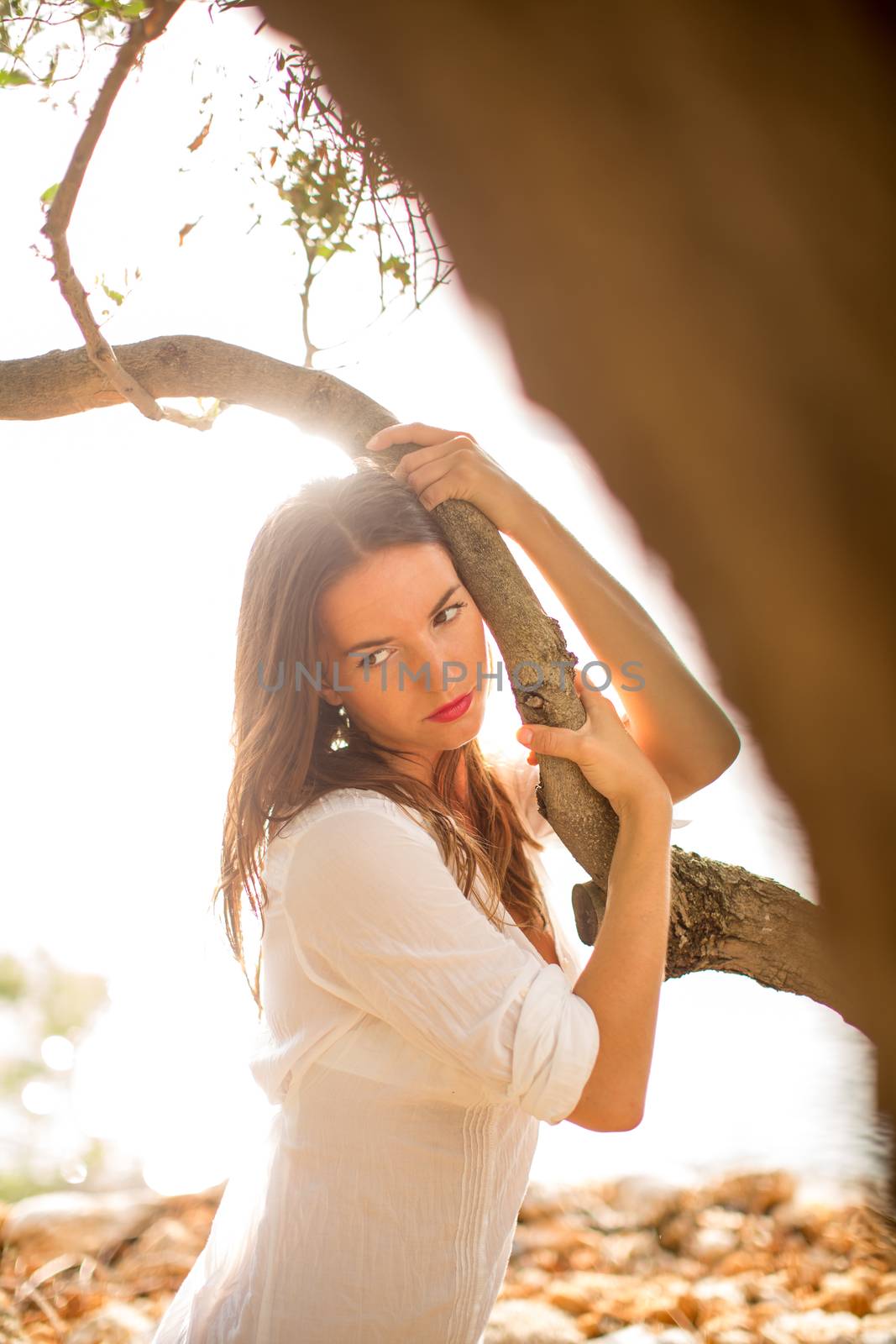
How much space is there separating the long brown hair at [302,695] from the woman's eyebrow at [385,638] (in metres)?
0.06

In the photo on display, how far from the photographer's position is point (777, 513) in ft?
4.73

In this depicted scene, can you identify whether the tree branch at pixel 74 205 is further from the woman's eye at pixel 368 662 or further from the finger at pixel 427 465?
the woman's eye at pixel 368 662

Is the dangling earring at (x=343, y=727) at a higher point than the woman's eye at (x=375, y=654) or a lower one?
lower

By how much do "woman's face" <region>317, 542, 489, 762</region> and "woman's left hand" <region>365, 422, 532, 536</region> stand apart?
9 cm

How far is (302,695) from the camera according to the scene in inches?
56.8

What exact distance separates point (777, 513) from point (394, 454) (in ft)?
1.87

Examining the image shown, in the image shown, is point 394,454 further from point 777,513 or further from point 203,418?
point 777,513

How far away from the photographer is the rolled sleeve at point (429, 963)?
3.57 feet

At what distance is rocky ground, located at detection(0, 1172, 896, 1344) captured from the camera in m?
2.54

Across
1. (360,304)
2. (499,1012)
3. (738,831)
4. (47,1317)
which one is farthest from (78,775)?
(499,1012)

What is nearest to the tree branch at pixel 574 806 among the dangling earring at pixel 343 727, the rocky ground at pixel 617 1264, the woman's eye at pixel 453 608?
the woman's eye at pixel 453 608

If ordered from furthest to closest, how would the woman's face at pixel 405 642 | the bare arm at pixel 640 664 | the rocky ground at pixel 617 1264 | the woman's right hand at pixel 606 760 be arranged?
1. the rocky ground at pixel 617 1264
2. the bare arm at pixel 640 664
3. the woman's face at pixel 405 642
4. the woman's right hand at pixel 606 760

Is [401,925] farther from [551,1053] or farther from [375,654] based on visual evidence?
[375,654]

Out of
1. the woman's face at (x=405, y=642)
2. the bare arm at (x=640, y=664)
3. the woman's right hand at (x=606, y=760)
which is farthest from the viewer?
the bare arm at (x=640, y=664)
